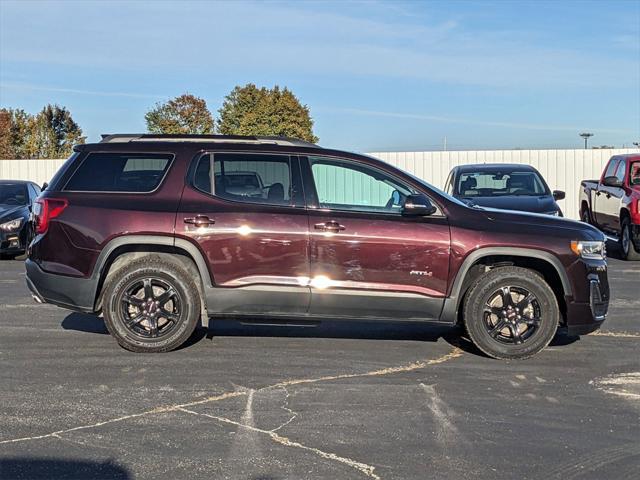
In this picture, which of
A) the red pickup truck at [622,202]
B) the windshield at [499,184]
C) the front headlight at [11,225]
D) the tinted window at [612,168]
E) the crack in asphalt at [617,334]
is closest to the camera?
the crack in asphalt at [617,334]

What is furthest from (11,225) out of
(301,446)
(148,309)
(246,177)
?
(301,446)

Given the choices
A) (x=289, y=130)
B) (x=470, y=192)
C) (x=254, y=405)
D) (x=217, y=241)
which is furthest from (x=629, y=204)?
(x=289, y=130)

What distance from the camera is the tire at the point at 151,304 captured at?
22.8 feet

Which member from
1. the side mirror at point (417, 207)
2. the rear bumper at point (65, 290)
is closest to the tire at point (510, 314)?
the side mirror at point (417, 207)

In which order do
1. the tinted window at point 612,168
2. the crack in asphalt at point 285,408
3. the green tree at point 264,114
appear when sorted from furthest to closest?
the green tree at point 264,114 < the tinted window at point 612,168 < the crack in asphalt at point 285,408

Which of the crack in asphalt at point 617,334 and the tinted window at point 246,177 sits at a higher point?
the tinted window at point 246,177

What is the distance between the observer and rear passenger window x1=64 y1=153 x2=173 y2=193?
280 inches

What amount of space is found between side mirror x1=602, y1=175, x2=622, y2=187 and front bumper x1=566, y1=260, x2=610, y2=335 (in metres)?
8.16

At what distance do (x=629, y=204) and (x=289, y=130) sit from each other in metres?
50.2

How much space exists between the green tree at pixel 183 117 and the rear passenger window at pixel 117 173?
63.9 meters

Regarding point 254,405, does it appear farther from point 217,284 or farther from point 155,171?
point 155,171

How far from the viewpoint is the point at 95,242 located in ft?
22.7

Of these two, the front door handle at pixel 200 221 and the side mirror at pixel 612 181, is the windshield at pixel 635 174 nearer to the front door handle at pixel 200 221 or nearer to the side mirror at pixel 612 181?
the side mirror at pixel 612 181

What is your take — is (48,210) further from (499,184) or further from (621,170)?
(621,170)
